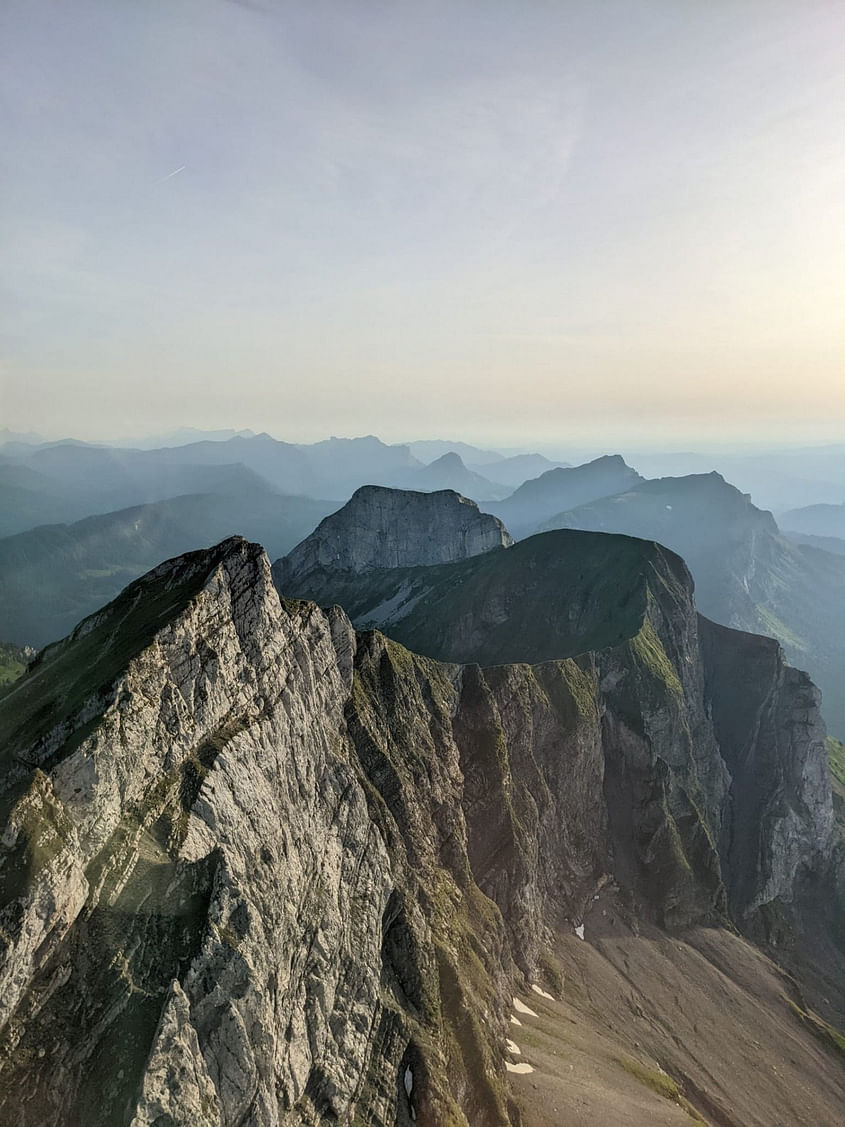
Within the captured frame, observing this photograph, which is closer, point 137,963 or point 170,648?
point 137,963

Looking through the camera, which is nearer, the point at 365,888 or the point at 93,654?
the point at 93,654

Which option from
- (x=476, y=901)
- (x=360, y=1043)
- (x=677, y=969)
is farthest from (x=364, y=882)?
(x=677, y=969)

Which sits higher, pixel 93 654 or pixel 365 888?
pixel 93 654

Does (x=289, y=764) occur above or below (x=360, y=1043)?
above

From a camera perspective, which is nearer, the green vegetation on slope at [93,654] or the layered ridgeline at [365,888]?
the layered ridgeline at [365,888]

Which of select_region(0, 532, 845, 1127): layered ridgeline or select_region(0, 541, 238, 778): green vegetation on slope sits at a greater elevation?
select_region(0, 541, 238, 778): green vegetation on slope

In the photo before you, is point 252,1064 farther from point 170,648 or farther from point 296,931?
point 170,648

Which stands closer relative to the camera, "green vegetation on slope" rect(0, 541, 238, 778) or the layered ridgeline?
the layered ridgeline

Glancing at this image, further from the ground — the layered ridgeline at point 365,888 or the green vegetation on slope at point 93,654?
the green vegetation on slope at point 93,654
